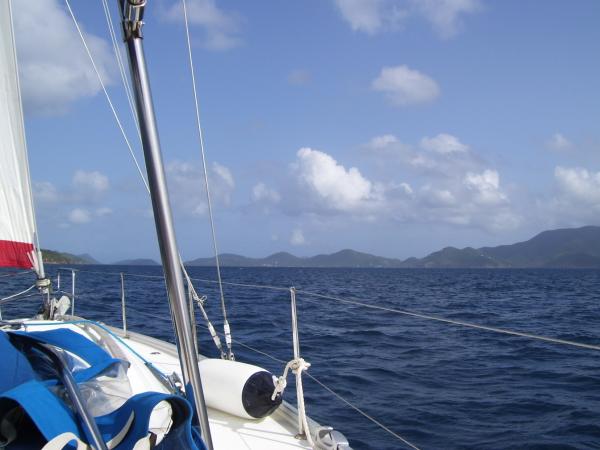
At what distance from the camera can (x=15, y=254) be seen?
378cm

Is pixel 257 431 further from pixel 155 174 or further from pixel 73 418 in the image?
pixel 155 174

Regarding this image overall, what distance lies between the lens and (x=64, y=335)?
86.7 inches

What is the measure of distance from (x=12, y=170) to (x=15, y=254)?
0.59m

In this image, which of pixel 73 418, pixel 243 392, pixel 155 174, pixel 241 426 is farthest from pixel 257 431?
pixel 155 174

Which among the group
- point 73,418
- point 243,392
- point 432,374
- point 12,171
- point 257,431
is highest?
point 12,171

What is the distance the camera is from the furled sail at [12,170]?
3.57 metres

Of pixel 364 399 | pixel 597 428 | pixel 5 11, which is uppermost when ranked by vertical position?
pixel 5 11

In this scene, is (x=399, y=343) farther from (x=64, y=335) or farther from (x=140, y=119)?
(x=140, y=119)

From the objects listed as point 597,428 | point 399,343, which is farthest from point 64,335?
point 399,343

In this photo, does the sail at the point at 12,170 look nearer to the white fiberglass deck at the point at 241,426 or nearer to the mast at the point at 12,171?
the mast at the point at 12,171

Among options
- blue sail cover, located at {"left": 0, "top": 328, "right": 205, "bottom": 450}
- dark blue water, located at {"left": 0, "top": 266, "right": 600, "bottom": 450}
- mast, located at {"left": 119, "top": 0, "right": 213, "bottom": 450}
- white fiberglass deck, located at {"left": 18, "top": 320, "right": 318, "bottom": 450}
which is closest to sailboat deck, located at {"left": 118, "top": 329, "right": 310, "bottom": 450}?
white fiberglass deck, located at {"left": 18, "top": 320, "right": 318, "bottom": 450}

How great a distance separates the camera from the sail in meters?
3.57

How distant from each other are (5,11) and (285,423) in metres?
3.18

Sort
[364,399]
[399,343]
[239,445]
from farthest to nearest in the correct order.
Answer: [399,343] < [364,399] < [239,445]
